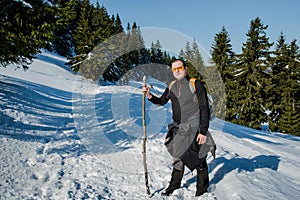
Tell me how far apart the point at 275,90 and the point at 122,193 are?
84.6 ft

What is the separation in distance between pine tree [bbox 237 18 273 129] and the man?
2224 cm

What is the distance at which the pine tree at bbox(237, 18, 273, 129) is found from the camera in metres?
24.1

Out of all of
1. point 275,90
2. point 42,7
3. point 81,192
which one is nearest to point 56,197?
point 81,192

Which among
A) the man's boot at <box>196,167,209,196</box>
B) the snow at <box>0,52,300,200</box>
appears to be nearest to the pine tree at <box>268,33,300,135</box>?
the snow at <box>0,52,300,200</box>

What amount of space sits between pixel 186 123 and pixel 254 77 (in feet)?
76.4

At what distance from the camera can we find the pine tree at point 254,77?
24.1m

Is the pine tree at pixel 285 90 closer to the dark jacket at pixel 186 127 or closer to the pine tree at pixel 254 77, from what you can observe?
the pine tree at pixel 254 77

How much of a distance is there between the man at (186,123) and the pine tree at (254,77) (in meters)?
22.2

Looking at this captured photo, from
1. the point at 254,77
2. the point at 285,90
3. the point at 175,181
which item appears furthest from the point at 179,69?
the point at 285,90

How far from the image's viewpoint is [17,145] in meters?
5.73

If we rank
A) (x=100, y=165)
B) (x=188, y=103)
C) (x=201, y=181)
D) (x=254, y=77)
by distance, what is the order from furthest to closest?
(x=254, y=77), (x=100, y=165), (x=201, y=181), (x=188, y=103)

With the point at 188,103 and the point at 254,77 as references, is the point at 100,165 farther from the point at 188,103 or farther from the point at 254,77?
the point at 254,77

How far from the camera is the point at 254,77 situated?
24.4 meters

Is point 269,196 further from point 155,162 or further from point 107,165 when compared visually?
point 107,165
